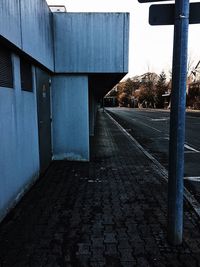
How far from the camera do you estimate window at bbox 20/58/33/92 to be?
5.39 m

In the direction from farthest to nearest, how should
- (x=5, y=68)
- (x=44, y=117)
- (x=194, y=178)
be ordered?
(x=44, y=117), (x=194, y=178), (x=5, y=68)

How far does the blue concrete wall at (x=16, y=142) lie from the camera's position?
4.24m

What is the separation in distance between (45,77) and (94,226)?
176 inches

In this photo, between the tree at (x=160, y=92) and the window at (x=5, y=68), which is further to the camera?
the tree at (x=160, y=92)

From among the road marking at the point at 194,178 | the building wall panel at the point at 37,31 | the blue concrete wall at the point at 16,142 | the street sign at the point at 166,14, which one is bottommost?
the road marking at the point at 194,178

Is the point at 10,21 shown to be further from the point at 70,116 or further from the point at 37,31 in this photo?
the point at 70,116

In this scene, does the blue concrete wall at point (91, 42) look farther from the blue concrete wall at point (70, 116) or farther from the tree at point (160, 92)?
the tree at point (160, 92)

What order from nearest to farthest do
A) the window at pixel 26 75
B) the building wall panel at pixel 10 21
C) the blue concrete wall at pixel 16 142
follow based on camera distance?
the building wall panel at pixel 10 21 < the blue concrete wall at pixel 16 142 < the window at pixel 26 75

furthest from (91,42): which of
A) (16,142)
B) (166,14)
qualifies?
(166,14)

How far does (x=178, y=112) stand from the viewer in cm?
321

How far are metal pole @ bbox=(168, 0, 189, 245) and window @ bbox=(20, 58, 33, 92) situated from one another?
10.4 ft

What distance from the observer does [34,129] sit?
6.09 m

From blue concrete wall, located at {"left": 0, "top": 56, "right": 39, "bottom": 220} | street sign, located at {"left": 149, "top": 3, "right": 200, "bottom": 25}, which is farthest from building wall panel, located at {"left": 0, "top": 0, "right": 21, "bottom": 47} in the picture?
street sign, located at {"left": 149, "top": 3, "right": 200, "bottom": 25}

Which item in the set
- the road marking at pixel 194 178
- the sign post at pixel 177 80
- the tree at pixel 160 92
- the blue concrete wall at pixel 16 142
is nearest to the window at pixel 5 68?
the blue concrete wall at pixel 16 142
